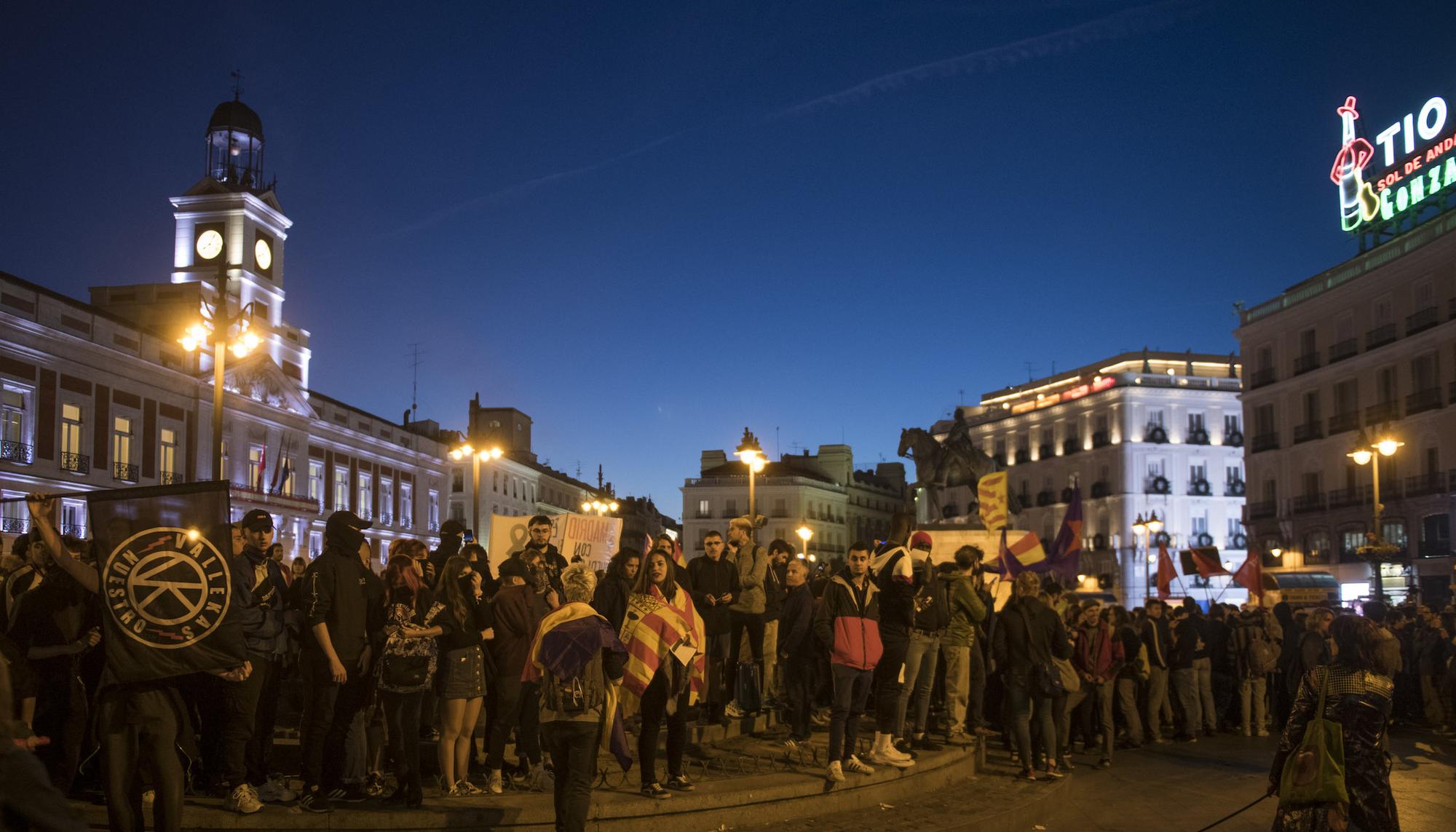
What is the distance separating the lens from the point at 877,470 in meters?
124

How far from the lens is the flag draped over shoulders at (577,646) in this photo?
6930mm

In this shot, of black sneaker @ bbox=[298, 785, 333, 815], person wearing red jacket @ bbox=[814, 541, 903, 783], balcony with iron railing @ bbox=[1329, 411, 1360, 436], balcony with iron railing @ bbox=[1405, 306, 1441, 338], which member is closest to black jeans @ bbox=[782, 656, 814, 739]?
person wearing red jacket @ bbox=[814, 541, 903, 783]

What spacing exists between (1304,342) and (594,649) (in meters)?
50.6

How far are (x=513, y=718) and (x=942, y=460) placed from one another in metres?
19.0

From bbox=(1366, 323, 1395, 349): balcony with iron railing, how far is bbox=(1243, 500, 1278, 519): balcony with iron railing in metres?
8.67

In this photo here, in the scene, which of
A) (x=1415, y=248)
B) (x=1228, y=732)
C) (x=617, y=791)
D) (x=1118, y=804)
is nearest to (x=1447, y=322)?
(x=1415, y=248)

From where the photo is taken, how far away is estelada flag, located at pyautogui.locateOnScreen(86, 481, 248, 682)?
20.9 feet

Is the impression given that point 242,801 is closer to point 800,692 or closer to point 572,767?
point 572,767

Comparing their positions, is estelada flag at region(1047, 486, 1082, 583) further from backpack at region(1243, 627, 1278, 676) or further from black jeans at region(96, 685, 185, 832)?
black jeans at region(96, 685, 185, 832)

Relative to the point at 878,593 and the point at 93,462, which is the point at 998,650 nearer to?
the point at 878,593

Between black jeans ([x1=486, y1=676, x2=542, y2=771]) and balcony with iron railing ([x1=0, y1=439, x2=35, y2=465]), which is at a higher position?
balcony with iron railing ([x1=0, y1=439, x2=35, y2=465])

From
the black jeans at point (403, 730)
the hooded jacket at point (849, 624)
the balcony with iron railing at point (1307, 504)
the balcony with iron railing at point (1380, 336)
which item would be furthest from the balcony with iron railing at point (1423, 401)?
the black jeans at point (403, 730)

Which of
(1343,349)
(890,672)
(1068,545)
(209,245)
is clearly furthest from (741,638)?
(209,245)

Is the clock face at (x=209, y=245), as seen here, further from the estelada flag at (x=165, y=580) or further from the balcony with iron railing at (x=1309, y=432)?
the estelada flag at (x=165, y=580)
